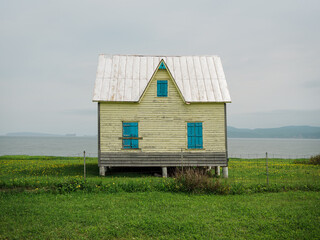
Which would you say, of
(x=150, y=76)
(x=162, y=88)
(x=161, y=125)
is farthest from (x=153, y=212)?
(x=150, y=76)

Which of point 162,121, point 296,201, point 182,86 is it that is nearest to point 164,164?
point 162,121

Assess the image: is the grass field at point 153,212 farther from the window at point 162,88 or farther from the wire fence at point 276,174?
the window at point 162,88

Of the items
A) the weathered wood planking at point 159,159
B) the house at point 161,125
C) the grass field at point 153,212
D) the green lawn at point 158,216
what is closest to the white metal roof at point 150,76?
the house at point 161,125

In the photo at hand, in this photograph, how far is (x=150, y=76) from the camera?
20.4 m

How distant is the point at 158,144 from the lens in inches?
738

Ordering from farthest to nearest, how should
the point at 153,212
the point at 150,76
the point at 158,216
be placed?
the point at 150,76 → the point at 153,212 → the point at 158,216

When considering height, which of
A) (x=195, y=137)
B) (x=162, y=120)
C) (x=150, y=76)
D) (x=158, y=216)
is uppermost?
(x=150, y=76)

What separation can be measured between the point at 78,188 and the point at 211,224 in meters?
6.67

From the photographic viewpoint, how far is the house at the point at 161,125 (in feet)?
61.2

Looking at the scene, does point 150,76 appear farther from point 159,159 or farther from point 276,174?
point 276,174

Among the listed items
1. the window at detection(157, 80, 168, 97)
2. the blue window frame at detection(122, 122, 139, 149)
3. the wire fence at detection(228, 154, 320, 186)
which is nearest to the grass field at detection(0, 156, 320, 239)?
the wire fence at detection(228, 154, 320, 186)

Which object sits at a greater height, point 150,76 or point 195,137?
point 150,76

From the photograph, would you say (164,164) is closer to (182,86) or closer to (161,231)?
(182,86)

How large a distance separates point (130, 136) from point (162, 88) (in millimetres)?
3884
